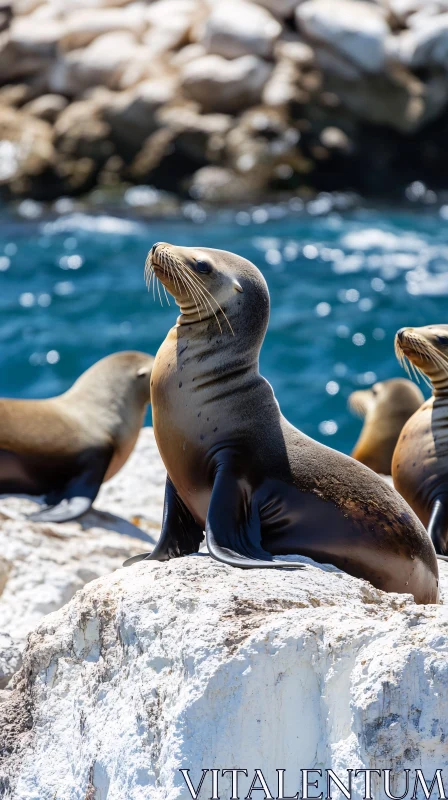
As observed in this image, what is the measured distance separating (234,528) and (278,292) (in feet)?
36.5

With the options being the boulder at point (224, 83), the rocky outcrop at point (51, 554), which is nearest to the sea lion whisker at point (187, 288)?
the rocky outcrop at point (51, 554)

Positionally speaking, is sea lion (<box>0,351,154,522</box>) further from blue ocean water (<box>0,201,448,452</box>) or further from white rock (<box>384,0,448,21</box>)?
white rock (<box>384,0,448,21</box>)

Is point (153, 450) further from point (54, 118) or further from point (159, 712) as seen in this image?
point (54, 118)

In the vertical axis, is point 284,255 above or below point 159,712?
below

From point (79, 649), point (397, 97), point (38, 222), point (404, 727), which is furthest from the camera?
point (397, 97)

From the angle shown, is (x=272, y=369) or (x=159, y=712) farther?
(x=272, y=369)

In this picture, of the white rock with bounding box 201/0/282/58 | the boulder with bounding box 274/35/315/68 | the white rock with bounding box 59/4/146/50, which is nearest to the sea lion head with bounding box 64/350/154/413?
the white rock with bounding box 201/0/282/58

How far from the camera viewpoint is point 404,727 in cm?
236

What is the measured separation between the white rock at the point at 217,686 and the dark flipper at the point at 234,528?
0.42 ft

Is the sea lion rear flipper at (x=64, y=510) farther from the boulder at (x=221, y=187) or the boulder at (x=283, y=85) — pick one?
the boulder at (x=283, y=85)

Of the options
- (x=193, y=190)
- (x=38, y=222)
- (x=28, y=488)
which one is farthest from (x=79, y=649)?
(x=193, y=190)

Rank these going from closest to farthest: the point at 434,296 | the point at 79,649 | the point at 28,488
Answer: the point at 79,649 → the point at 28,488 → the point at 434,296

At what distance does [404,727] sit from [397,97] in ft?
62.4

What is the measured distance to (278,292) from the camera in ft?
47.6
